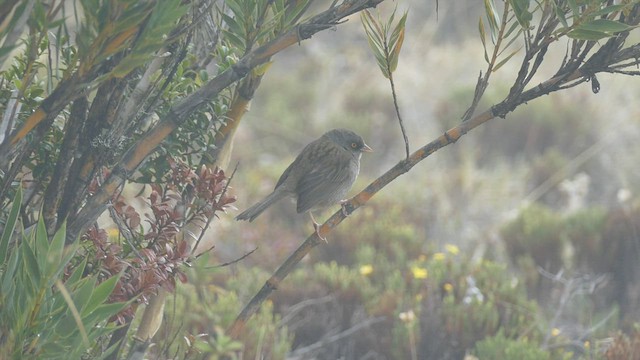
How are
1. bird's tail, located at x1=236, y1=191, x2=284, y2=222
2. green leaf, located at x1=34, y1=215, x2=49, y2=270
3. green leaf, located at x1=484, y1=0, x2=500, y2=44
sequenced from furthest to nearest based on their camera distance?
bird's tail, located at x1=236, y1=191, x2=284, y2=222, green leaf, located at x1=484, y1=0, x2=500, y2=44, green leaf, located at x1=34, y1=215, x2=49, y2=270

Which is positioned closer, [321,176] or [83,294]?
[83,294]

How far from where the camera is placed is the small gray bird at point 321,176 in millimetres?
4949

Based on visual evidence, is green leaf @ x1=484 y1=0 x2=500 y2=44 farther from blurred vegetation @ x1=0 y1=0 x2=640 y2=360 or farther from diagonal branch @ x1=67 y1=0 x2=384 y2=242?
diagonal branch @ x1=67 y1=0 x2=384 y2=242

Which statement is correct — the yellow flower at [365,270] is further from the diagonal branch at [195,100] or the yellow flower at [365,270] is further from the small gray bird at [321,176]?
the diagonal branch at [195,100]

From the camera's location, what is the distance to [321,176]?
5008 millimetres

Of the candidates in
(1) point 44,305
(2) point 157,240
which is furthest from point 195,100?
(1) point 44,305

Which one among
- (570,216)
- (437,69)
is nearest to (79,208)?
(570,216)

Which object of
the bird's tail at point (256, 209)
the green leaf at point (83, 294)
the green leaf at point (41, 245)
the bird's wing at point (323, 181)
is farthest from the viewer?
the bird's wing at point (323, 181)

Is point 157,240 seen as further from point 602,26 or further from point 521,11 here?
point 602,26

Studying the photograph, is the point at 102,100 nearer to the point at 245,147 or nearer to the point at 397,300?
the point at 397,300

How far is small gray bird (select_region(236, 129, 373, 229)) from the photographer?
16.2 feet

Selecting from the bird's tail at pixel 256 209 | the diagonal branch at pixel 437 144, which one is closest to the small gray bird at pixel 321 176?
the bird's tail at pixel 256 209

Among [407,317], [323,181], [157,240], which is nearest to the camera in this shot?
[157,240]

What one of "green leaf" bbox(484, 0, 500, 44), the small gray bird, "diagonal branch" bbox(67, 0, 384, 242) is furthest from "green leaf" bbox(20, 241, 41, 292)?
the small gray bird
